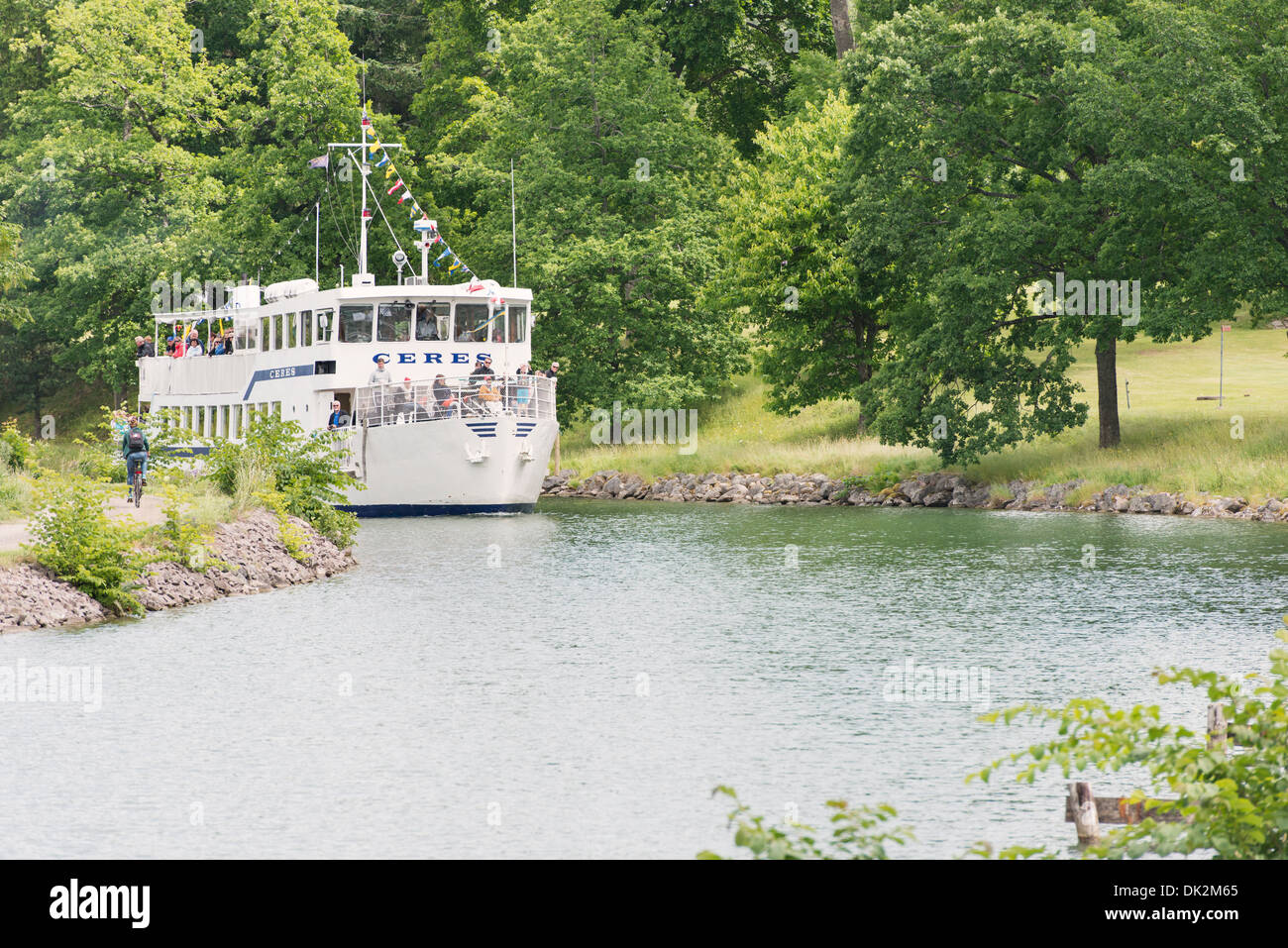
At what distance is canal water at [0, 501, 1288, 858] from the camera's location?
1235 centimetres

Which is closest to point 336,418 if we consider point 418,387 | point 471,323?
point 418,387

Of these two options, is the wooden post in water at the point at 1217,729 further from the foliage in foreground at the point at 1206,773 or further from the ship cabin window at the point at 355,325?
the ship cabin window at the point at 355,325

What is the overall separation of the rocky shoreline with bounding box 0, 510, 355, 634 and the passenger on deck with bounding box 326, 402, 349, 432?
13424 millimetres

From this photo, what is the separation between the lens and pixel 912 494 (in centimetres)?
4681

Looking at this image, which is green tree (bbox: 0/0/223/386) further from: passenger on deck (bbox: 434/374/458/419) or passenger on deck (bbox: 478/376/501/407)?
passenger on deck (bbox: 478/376/501/407)

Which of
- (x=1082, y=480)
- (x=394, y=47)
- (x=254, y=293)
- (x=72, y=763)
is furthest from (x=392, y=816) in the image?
(x=394, y=47)

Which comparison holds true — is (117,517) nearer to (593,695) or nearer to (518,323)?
(593,695)

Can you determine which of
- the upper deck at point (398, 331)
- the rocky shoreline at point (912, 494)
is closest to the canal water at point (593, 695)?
the rocky shoreline at point (912, 494)

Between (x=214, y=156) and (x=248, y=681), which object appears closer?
(x=248, y=681)

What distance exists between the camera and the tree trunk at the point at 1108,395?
46.2m

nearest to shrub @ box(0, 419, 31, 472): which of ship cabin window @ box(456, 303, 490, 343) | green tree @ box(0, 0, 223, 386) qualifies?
ship cabin window @ box(456, 303, 490, 343)
